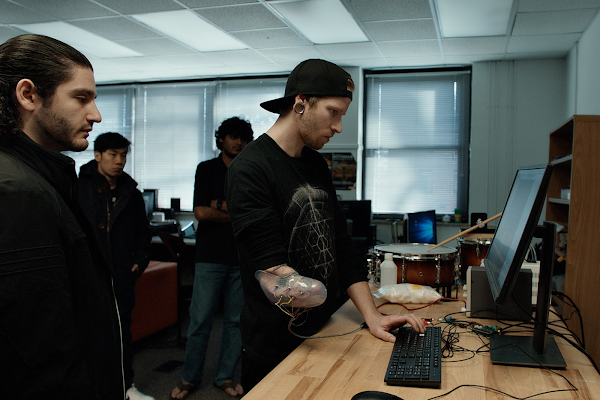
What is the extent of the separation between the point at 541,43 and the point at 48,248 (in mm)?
5090

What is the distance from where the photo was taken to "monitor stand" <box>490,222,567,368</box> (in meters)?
1.13

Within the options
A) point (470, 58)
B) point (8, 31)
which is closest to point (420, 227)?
point (470, 58)

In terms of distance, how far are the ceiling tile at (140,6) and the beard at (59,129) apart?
3.31 m

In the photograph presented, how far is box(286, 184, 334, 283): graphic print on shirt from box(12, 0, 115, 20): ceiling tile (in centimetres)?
353

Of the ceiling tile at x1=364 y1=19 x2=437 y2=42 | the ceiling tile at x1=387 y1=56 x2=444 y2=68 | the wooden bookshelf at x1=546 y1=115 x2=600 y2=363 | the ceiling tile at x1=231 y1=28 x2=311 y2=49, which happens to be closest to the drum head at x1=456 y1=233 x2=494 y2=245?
the wooden bookshelf at x1=546 y1=115 x2=600 y2=363

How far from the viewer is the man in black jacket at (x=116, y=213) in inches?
96.3

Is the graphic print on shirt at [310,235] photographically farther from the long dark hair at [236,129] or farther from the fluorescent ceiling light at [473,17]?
the fluorescent ceiling light at [473,17]

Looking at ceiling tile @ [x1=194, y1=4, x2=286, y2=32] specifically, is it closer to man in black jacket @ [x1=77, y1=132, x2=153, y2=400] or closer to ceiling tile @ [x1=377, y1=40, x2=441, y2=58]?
ceiling tile @ [x1=377, y1=40, x2=441, y2=58]

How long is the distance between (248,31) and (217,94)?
2.06 metres

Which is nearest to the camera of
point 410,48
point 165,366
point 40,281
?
point 40,281

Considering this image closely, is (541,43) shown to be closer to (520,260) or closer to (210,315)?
(210,315)

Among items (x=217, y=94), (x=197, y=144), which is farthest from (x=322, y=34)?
(x=197, y=144)

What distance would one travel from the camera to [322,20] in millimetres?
4234

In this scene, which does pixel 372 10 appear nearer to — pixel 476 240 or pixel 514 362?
pixel 476 240
